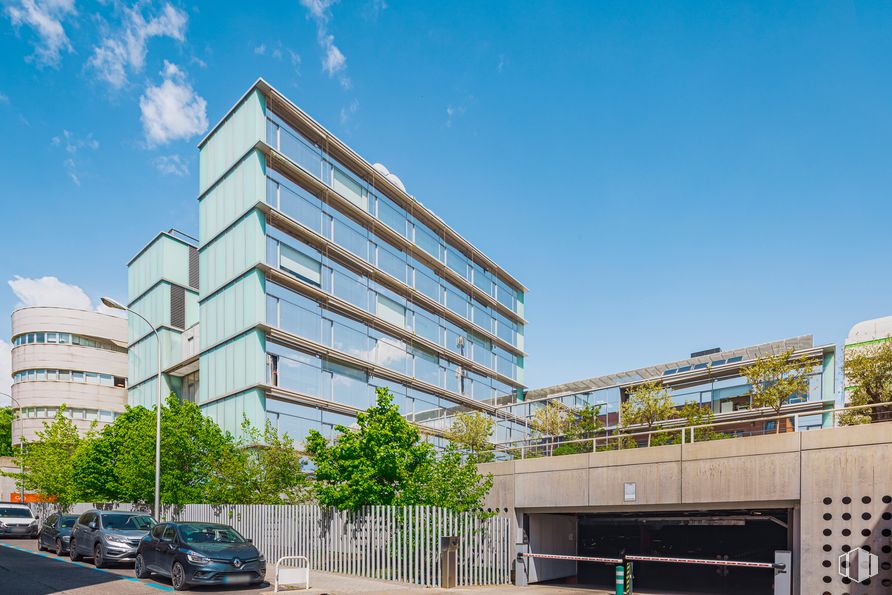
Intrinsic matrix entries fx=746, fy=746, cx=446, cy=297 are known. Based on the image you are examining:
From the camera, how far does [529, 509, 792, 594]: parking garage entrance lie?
2450 cm

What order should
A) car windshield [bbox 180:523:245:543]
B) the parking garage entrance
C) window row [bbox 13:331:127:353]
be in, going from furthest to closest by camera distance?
window row [bbox 13:331:127:353]
the parking garage entrance
car windshield [bbox 180:523:245:543]

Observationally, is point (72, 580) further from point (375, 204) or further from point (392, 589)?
point (375, 204)

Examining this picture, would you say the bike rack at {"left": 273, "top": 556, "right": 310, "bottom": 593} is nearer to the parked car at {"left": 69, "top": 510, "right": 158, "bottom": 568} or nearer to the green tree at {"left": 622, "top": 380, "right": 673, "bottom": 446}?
the parked car at {"left": 69, "top": 510, "right": 158, "bottom": 568}

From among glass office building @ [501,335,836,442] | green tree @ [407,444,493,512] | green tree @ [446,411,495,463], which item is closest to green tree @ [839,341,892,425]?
glass office building @ [501,335,836,442]

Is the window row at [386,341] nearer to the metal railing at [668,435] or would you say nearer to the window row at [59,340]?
the metal railing at [668,435]

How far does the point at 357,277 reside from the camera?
144ft

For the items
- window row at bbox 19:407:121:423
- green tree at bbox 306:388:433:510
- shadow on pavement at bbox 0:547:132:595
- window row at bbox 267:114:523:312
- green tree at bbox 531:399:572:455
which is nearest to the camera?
shadow on pavement at bbox 0:547:132:595

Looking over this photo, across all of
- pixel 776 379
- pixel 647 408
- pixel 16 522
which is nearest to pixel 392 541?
pixel 647 408

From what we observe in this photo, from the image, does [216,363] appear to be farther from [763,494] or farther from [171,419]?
[763,494]

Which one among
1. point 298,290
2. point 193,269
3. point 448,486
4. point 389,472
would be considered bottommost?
point 448,486

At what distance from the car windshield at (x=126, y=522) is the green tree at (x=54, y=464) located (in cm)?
2004

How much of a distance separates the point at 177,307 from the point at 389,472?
3020 centimetres

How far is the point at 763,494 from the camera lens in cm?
1752

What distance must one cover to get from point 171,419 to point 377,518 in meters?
16.1
